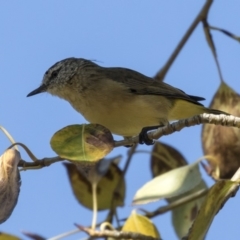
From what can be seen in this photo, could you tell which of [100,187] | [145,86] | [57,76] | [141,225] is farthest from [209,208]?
[57,76]

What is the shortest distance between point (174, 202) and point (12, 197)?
1.74 meters

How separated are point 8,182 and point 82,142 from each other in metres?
0.32

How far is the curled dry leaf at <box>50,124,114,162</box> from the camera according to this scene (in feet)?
7.80

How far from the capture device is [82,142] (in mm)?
2510

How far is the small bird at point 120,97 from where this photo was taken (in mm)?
Answer: 3986

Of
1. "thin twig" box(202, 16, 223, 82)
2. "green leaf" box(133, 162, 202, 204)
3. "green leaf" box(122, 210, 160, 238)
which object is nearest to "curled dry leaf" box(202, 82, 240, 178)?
"green leaf" box(133, 162, 202, 204)

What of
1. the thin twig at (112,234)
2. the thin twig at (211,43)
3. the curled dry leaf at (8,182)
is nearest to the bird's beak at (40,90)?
the thin twig at (211,43)

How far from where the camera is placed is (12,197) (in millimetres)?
2344

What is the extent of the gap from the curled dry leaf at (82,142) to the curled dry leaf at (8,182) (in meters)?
0.16

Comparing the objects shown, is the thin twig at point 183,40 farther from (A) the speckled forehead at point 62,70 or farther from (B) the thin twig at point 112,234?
(B) the thin twig at point 112,234

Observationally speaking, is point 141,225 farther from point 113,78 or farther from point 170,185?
point 113,78

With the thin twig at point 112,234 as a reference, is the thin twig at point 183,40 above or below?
above

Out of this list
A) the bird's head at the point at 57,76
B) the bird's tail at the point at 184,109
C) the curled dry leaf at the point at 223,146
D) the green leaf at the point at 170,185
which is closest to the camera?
the green leaf at the point at 170,185

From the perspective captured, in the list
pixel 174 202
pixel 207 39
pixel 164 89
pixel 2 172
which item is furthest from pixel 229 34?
pixel 2 172
